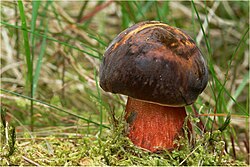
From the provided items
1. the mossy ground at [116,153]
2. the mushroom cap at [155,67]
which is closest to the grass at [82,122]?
the mossy ground at [116,153]

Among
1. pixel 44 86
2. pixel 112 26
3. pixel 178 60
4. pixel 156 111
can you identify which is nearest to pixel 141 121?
pixel 156 111

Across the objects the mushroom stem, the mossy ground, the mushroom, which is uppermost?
the mushroom

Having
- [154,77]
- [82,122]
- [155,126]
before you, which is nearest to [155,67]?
[154,77]

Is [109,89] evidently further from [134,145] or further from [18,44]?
[18,44]

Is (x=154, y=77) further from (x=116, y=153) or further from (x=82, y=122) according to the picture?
(x=82, y=122)

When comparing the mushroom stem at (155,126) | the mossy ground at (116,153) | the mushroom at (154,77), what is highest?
the mushroom at (154,77)

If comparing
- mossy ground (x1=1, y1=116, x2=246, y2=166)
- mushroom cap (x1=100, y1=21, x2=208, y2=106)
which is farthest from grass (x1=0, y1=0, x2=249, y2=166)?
mushroom cap (x1=100, y1=21, x2=208, y2=106)

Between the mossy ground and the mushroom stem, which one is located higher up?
the mushroom stem

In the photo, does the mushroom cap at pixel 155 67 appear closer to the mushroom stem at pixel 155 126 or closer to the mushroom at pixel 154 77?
the mushroom at pixel 154 77

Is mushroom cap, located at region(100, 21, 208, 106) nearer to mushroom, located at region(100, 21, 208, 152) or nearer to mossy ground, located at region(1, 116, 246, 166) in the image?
mushroom, located at region(100, 21, 208, 152)
